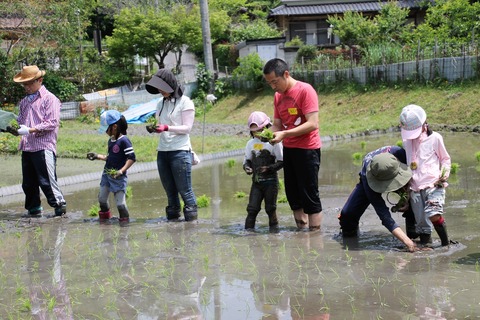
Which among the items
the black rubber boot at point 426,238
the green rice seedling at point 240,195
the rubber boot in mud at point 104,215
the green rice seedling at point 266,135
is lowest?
the green rice seedling at point 240,195

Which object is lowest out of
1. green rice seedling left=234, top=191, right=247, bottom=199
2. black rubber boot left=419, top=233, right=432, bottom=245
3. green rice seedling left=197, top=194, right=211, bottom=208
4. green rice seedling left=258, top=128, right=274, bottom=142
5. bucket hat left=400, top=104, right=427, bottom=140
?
green rice seedling left=234, top=191, right=247, bottom=199

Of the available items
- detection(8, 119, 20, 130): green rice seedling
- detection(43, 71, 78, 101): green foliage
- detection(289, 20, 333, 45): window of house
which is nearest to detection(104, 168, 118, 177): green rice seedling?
detection(8, 119, 20, 130): green rice seedling

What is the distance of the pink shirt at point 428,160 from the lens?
619 cm

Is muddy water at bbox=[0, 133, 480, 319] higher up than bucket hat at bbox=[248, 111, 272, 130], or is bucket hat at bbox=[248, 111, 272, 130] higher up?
bucket hat at bbox=[248, 111, 272, 130]

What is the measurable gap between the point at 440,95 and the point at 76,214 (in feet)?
47.2

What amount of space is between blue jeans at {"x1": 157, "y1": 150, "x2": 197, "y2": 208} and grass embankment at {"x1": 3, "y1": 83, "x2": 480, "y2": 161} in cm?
678

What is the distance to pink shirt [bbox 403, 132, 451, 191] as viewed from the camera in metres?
6.19

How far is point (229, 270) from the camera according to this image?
578 centimetres

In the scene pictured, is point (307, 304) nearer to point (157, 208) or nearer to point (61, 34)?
point (157, 208)

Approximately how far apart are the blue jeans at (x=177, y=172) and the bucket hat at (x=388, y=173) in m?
2.40

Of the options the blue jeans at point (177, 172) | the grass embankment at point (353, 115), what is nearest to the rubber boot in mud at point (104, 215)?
the blue jeans at point (177, 172)

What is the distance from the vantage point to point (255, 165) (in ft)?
24.3

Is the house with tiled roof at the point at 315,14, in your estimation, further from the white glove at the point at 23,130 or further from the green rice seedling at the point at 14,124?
the white glove at the point at 23,130

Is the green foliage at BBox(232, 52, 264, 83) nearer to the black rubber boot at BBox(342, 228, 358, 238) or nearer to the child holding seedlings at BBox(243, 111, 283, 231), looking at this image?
the child holding seedlings at BBox(243, 111, 283, 231)
